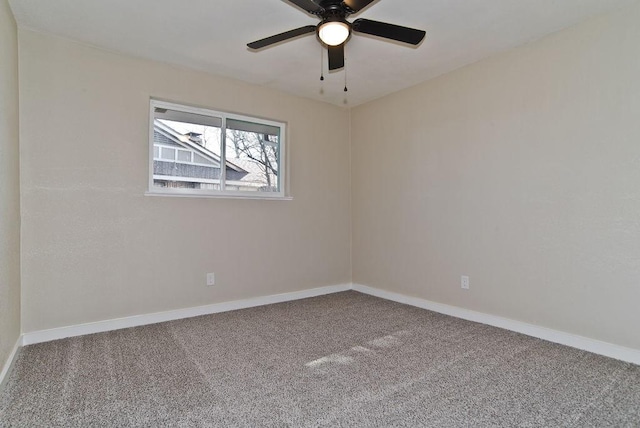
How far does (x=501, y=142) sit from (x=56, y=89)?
11.7 ft

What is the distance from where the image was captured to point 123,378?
6.73ft

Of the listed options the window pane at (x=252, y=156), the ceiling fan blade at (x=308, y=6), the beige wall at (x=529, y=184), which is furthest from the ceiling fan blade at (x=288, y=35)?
the beige wall at (x=529, y=184)

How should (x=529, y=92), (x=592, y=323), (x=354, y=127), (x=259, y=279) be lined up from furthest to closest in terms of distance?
(x=354, y=127) → (x=259, y=279) → (x=529, y=92) → (x=592, y=323)

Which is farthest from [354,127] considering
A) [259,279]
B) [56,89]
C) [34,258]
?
[34,258]

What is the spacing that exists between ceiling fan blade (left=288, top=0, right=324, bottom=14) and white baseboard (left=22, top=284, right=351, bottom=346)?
106 inches

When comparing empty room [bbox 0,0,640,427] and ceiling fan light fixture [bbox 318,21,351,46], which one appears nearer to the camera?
empty room [bbox 0,0,640,427]

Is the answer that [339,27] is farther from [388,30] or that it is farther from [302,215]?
[302,215]

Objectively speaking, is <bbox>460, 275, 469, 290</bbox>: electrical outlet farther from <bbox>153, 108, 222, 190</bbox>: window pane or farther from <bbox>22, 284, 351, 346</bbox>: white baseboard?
<bbox>153, 108, 222, 190</bbox>: window pane

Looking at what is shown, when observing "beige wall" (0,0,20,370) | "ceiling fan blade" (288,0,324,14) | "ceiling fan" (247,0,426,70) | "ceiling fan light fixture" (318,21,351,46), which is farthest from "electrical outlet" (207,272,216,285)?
"ceiling fan blade" (288,0,324,14)

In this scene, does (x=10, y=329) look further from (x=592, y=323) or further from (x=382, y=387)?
(x=592, y=323)

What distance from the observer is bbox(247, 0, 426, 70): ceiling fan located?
1.96m

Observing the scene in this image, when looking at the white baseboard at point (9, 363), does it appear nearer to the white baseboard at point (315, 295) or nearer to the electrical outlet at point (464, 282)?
the white baseboard at point (315, 295)

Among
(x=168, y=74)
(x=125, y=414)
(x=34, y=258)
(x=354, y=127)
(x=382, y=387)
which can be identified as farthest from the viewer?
(x=354, y=127)

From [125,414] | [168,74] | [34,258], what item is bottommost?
[125,414]
